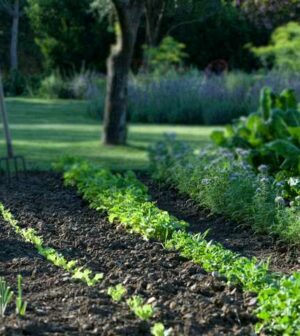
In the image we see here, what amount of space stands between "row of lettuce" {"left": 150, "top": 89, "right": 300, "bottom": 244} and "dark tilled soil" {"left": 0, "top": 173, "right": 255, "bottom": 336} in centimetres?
127

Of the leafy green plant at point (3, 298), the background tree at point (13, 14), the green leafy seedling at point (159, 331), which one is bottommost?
the green leafy seedling at point (159, 331)

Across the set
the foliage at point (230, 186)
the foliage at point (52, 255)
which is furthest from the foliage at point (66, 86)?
the foliage at point (52, 255)

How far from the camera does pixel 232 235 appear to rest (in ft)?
29.5

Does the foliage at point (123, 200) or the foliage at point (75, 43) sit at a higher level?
the foliage at point (75, 43)

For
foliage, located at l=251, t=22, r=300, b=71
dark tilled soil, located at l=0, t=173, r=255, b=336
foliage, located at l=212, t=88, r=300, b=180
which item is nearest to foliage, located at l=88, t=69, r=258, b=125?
foliage, located at l=251, t=22, r=300, b=71

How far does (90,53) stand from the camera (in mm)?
38500

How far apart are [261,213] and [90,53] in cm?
3016

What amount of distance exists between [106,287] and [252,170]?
518cm

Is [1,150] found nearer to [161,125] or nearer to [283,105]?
[283,105]

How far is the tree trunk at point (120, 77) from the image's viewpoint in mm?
15500

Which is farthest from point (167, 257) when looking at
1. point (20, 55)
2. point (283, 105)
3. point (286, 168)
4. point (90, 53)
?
point (20, 55)

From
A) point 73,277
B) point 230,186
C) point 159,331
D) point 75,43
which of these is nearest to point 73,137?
point 230,186

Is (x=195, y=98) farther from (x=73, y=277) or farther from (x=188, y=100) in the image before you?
(x=73, y=277)

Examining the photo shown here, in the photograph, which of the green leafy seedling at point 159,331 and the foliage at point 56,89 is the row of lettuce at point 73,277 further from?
the foliage at point 56,89
